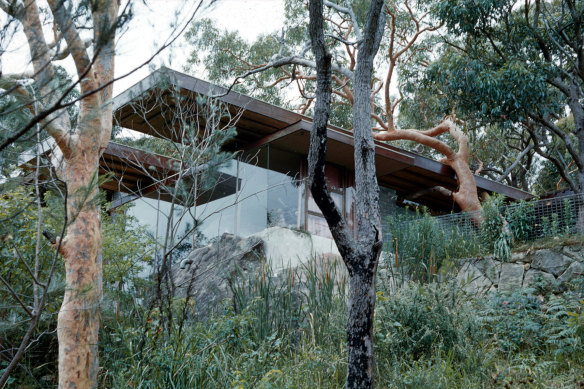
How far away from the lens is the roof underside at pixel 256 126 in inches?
355

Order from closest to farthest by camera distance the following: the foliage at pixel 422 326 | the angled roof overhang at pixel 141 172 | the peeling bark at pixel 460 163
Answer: the foliage at pixel 422 326, the angled roof overhang at pixel 141 172, the peeling bark at pixel 460 163

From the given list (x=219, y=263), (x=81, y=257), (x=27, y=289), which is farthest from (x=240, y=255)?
(x=81, y=257)

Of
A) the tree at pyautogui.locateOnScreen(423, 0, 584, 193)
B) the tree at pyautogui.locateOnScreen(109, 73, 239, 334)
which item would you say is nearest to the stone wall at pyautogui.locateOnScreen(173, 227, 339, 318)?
the tree at pyautogui.locateOnScreen(109, 73, 239, 334)

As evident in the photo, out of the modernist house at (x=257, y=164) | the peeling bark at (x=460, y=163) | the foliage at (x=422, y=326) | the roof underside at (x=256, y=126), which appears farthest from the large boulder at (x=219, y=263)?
the peeling bark at (x=460, y=163)

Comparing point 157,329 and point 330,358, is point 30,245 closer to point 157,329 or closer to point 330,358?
point 157,329

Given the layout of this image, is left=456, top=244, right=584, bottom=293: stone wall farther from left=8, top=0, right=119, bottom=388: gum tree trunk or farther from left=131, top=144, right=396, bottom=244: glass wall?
left=8, top=0, right=119, bottom=388: gum tree trunk

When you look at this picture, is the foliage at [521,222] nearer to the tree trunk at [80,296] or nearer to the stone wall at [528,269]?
the stone wall at [528,269]

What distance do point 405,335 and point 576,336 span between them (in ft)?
5.43

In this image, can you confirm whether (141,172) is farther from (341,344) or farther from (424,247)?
(341,344)

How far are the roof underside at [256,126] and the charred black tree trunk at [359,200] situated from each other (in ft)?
9.73

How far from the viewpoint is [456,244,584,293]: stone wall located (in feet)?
24.6

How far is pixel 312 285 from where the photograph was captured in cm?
647

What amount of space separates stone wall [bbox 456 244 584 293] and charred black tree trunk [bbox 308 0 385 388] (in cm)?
307

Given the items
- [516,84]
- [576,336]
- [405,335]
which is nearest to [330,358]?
[405,335]
